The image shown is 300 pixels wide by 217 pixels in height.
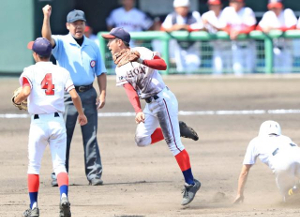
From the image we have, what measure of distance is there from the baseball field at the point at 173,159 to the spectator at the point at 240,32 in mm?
298

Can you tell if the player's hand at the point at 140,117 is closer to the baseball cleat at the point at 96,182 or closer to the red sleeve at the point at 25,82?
the red sleeve at the point at 25,82

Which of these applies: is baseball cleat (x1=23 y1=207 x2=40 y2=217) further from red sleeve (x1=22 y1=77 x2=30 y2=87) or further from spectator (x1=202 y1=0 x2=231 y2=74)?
spectator (x1=202 y1=0 x2=231 y2=74)

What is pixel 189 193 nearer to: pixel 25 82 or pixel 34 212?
pixel 34 212

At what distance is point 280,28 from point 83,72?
325 inches

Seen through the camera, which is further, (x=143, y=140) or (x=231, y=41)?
(x=231, y=41)

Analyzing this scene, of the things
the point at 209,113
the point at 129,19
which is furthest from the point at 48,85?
the point at 129,19

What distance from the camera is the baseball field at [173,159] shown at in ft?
26.0

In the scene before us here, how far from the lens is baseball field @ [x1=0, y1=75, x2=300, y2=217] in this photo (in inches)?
312

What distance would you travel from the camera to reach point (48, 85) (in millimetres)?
6996

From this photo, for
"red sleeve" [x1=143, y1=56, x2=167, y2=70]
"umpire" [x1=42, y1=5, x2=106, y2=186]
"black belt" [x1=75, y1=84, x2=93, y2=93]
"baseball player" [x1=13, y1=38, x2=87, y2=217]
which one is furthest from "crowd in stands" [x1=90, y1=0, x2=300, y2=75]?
"baseball player" [x1=13, y1=38, x2=87, y2=217]

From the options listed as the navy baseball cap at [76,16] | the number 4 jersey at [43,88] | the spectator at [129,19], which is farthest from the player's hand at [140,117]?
the spectator at [129,19]

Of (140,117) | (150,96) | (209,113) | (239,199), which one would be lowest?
(209,113)

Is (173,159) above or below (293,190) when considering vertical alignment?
below

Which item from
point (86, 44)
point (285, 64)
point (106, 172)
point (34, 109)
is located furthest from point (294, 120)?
point (34, 109)
